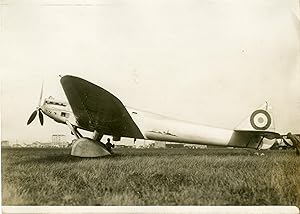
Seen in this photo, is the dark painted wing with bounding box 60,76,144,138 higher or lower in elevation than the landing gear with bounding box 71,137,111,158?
higher

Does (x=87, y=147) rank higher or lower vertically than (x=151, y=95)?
lower

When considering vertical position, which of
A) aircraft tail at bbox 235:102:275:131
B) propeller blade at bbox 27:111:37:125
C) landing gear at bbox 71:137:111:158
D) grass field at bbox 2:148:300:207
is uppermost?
aircraft tail at bbox 235:102:275:131

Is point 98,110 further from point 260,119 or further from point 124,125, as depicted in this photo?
point 260,119

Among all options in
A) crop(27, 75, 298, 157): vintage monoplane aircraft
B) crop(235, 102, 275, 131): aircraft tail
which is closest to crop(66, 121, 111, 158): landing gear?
crop(27, 75, 298, 157): vintage monoplane aircraft

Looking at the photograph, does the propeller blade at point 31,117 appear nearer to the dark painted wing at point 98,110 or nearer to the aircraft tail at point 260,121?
the dark painted wing at point 98,110

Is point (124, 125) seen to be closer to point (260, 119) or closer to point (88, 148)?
point (88, 148)

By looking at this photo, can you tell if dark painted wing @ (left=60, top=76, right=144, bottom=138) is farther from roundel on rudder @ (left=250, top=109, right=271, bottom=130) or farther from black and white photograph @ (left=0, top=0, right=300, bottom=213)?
roundel on rudder @ (left=250, top=109, right=271, bottom=130)

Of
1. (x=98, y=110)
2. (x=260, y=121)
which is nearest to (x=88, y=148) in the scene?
(x=98, y=110)
